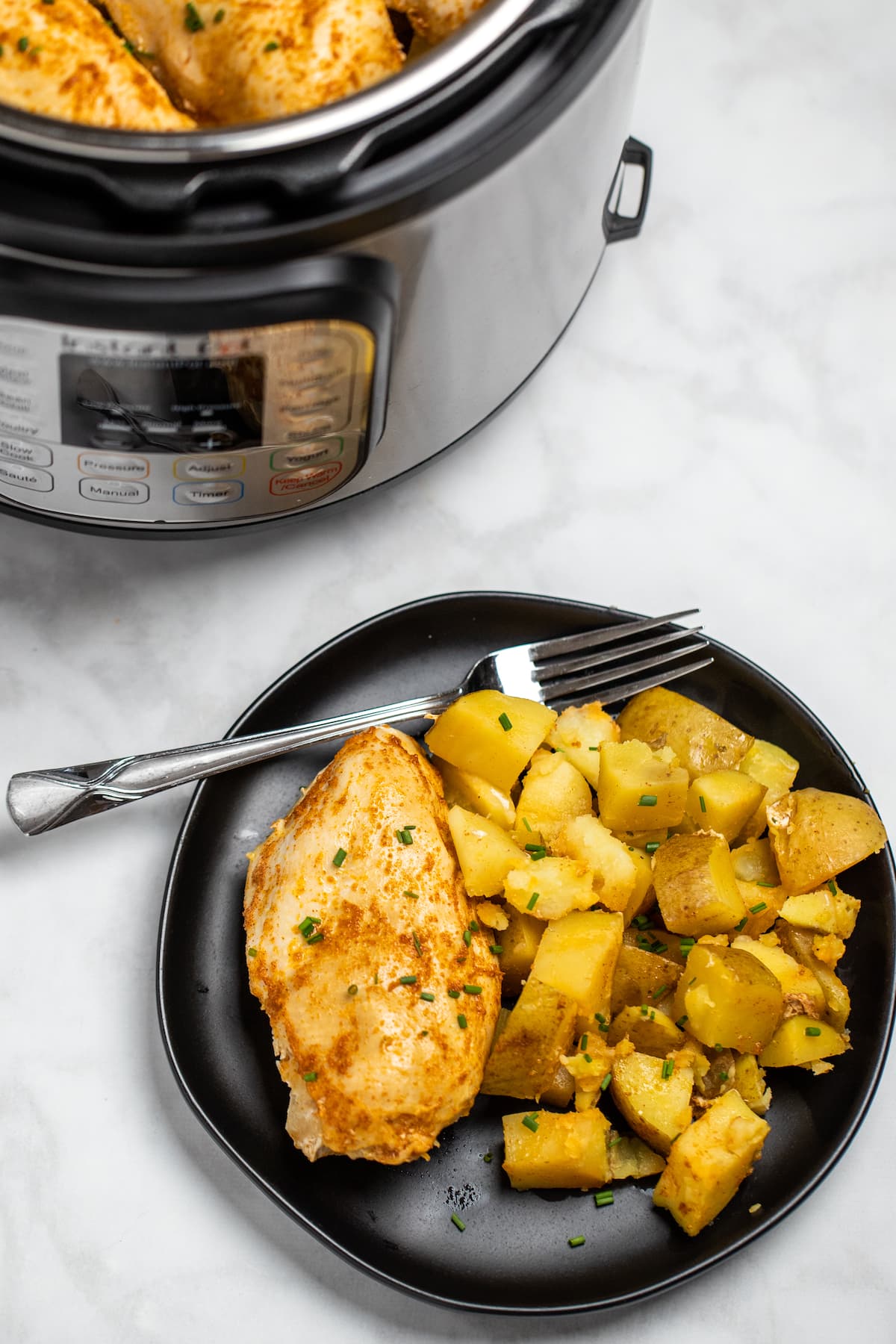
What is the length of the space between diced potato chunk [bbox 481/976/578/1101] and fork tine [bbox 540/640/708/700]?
458 millimetres

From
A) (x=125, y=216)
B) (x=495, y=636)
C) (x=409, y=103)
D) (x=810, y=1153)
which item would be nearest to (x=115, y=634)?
(x=495, y=636)

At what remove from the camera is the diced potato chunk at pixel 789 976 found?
67.3 inches

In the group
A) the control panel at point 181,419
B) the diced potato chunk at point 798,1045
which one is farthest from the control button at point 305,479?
the diced potato chunk at point 798,1045

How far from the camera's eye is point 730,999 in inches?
63.2

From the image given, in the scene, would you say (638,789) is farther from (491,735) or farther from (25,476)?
(25,476)

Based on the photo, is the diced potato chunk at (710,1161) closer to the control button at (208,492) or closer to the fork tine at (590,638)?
the fork tine at (590,638)

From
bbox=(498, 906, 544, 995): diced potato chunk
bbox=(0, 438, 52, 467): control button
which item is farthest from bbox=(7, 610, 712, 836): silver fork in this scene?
bbox=(0, 438, 52, 467): control button

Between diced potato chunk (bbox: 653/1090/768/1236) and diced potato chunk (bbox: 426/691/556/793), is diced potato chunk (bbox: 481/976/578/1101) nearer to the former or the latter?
diced potato chunk (bbox: 653/1090/768/1236)

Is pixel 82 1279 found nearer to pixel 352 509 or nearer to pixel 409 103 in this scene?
pixel 352 509

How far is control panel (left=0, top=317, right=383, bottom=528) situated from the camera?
1.35 metres

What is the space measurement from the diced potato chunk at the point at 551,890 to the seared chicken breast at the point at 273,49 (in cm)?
94

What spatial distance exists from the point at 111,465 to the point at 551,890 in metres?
0.76

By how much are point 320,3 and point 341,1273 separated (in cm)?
159

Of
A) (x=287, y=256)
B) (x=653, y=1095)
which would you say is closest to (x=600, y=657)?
(x=653, y=1095)
